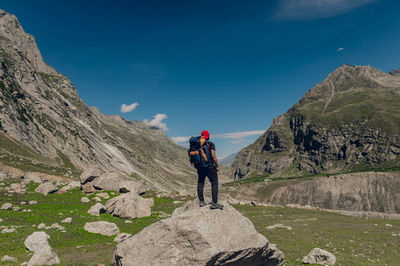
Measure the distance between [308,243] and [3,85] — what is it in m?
169

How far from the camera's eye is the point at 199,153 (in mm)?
13961

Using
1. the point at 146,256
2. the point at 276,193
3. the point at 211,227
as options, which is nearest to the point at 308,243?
the point at 211,227

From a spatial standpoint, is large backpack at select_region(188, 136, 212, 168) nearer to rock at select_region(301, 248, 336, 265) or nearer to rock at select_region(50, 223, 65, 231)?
rock at select_region(301, 248, 336, 265)

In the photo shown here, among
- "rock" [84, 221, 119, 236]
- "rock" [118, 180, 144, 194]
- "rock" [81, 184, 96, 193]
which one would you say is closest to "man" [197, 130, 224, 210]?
"rock" [84, 221, 119, 236]

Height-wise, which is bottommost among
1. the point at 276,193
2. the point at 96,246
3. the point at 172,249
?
the point at 276,193

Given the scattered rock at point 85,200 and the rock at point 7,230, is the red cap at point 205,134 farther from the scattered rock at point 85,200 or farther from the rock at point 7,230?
the scattered rock at point 85,200

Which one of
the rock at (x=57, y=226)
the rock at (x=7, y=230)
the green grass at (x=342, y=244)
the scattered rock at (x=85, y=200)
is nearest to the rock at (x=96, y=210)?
the scattered rock at (x=85, y=200)

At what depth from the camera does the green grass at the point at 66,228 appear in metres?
18.2

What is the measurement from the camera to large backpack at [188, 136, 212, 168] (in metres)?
14.0

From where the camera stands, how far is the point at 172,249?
12.8m

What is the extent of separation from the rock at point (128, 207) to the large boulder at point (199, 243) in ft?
86.1

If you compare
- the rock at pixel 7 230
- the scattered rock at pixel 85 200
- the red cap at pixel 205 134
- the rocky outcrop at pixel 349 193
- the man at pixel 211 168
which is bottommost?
the rocky outcrop at pixel 349 193

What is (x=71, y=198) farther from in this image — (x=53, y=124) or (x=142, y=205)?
(x=53, y=124)

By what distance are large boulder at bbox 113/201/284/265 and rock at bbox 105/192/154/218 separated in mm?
26237
